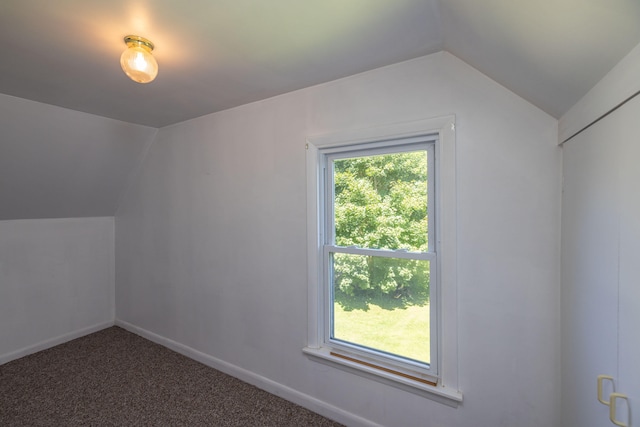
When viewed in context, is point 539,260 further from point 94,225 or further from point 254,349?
point 94,225

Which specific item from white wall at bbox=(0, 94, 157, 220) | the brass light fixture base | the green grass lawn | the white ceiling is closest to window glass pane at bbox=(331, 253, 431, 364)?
the green grass lawn

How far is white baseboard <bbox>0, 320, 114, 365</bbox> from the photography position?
283cm

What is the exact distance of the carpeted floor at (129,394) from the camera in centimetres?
206

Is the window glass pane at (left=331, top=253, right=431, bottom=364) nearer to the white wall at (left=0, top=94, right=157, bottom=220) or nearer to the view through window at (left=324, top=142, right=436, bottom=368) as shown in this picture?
the view through window at (left=324, top=142, right=436, bottom=368)

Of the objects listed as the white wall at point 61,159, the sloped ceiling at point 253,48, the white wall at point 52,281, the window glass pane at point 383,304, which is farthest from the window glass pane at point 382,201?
the white wall at point 52,281

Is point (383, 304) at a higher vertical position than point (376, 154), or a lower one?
lower

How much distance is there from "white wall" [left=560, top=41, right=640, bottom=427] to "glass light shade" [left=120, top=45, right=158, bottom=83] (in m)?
1.83

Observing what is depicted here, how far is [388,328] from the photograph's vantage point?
6.32ft

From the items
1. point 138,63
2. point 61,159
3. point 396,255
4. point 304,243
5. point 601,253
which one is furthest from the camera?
point 61,159

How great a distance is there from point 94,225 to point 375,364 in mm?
3580

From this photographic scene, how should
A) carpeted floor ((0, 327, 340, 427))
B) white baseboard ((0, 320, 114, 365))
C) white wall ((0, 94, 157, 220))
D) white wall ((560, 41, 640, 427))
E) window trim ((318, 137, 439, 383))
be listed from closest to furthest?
white wall ((560, 41, 640, 427)) → window trim ((318, 137, 439, 383)) → carpeted floor ((0, 327, 340, 427)) → white wall ((0, 94, 157, 220)) → white baseboard ((0, 320, 114, 365))

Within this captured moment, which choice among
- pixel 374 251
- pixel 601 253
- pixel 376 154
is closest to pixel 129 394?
pixel 374 251

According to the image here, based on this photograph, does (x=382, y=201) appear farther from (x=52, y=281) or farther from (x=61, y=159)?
(x=52, y=281)

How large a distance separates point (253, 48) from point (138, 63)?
567mm
